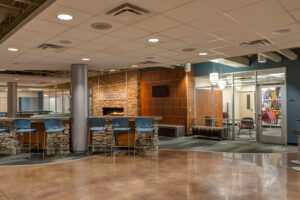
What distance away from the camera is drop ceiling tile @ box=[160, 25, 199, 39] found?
12.8 ft

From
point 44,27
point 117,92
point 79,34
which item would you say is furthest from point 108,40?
point 117,92

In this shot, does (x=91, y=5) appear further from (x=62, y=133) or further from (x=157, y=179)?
(x=62, y=133)

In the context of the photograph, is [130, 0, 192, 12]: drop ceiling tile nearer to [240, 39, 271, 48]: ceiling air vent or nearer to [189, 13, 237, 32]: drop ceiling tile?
[189, 13, 237, 32]: drop ceiling tile

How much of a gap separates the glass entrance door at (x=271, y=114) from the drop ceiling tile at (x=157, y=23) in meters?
5.90

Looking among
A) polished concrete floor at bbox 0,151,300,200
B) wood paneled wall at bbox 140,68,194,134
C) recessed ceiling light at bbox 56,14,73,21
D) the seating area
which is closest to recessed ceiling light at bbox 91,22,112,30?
recessed ceiling light at bbox 56,14,73,21

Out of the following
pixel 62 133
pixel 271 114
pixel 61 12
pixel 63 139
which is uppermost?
pixel 61 12

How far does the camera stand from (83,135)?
6.96 metres

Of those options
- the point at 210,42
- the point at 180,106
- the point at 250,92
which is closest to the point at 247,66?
the point at 250,92

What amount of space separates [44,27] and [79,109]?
11.7 feet

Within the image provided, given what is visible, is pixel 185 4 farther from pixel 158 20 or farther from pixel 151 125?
pixel 151 125

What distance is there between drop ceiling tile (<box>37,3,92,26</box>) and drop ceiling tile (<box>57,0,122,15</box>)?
0.11m

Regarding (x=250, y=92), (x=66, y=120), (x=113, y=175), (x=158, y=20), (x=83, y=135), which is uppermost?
(x=158, y=20)

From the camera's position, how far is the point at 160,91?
10.5 metres

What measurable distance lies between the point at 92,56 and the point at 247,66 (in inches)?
226
